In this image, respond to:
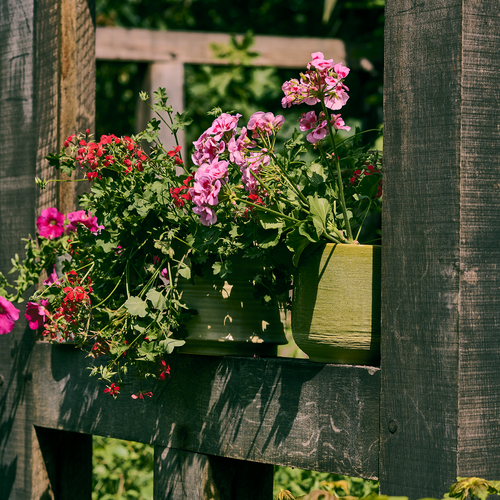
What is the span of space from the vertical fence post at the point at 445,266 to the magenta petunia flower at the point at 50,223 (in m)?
0.91

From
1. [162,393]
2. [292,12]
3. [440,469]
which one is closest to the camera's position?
[440,469]

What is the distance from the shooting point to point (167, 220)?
4.40 ft

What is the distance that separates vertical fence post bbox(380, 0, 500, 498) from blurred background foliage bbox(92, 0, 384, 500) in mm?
805

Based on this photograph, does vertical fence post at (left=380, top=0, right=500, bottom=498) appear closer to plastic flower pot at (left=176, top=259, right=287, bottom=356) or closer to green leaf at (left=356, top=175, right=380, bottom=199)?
green leaf at (left=356, top=175, right=380, bottom=199)

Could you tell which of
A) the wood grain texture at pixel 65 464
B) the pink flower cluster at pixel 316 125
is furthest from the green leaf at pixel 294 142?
the wood grain texture at pixel 65 464

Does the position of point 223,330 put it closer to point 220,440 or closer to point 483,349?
point 220,440

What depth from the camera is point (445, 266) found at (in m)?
1.00

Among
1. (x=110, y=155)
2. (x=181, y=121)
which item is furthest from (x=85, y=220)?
(x=181, y=121)

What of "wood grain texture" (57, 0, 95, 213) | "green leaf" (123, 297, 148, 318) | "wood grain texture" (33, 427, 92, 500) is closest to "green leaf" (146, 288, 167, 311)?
"green leaf" (123, 297, 148, 318)

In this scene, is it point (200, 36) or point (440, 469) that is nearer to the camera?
point (440, 469)

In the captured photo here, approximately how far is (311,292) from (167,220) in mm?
380

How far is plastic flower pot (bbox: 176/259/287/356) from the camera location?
1294mm

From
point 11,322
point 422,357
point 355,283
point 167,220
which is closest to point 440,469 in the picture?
point 422,357

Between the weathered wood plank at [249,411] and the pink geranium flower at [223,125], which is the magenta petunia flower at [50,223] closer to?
the weathered wood plank at [249,411]
